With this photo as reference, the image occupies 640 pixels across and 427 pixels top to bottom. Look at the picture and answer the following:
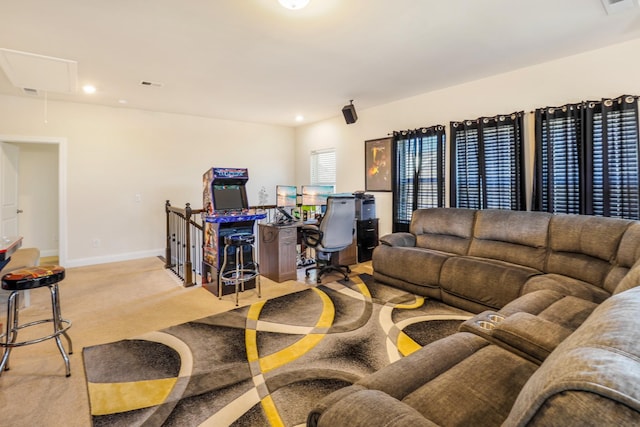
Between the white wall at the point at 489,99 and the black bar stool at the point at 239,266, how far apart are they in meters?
2.41

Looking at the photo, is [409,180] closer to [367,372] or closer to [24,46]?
[367,372]

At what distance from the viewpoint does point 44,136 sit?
464 cm

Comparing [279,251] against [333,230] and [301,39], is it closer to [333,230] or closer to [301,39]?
[333,230]

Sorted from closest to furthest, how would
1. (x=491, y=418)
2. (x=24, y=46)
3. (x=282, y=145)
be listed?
(x=491, y=418), (x=24, y=46), (x=282, y=145)

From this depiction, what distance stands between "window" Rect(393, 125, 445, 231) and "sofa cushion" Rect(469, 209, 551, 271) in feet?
3.15

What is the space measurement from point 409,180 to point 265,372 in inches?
139

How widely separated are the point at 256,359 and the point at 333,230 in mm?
2068

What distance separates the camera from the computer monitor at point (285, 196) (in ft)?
15.3

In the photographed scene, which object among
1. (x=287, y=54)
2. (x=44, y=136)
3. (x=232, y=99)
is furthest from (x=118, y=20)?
(x=44, y=136)

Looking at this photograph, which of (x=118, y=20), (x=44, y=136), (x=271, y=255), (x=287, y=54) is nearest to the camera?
(x=118, y=20)

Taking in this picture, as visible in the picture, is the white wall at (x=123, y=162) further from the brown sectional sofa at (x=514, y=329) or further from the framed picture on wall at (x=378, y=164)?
the brown sectional sofa at (x=514, y=329)

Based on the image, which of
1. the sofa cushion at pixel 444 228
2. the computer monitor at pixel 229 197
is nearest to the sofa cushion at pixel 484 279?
the sofa cushion at pixel 444 228

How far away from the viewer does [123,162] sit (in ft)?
17.2

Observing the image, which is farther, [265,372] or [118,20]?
[118,20]
